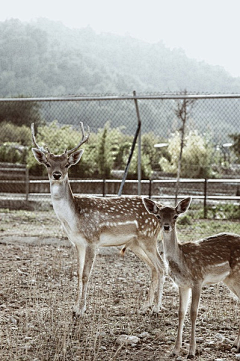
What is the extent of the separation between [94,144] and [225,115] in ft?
12.6

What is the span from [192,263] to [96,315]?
1389mm

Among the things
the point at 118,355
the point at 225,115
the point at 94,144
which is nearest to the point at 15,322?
the point at 118,355

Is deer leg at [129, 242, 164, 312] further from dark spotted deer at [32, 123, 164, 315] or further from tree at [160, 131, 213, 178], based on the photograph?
tree at [160, 131, 213, 178]

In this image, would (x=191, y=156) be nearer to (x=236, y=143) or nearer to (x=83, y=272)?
(x=236, y=143)

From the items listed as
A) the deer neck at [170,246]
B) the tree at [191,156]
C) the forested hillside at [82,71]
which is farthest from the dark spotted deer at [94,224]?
the forested hillside at [82,71]

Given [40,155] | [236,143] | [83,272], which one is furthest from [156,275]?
[236,143]

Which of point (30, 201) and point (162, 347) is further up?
point (162, 347)

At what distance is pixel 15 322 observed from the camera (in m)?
5.52

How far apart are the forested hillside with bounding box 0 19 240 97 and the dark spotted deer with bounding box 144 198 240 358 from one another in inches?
3267

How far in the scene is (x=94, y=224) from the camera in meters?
6.32

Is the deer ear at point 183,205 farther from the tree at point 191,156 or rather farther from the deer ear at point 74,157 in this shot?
the tree at point 191,156

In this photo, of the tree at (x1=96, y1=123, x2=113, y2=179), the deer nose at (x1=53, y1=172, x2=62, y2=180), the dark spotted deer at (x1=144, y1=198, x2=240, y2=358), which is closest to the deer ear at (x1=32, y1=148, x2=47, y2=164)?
the deer nose at (x1=53, y1=172, x2=62, y2=180)

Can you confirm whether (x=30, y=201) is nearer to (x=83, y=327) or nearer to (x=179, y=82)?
(x=83, y=327)

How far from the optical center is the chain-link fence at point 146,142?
12.0 metres
